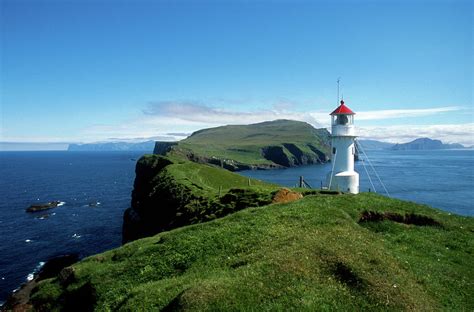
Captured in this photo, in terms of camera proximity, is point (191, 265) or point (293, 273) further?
point (191, 265)

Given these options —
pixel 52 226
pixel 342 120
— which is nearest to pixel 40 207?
pixel 52 226

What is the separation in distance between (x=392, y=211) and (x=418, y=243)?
469 centimetres

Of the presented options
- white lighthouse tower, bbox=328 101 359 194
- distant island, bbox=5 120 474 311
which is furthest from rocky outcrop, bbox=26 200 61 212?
white lighthouse tower, bbox=328 101 359 194

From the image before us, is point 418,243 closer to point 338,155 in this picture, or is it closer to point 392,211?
point 392,211

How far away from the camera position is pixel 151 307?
17.3 meters

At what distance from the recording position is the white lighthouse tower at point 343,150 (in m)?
40.2

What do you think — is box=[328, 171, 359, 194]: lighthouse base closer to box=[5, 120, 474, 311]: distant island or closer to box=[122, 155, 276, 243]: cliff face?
box=[122, 155, 276, 243]: cliff face

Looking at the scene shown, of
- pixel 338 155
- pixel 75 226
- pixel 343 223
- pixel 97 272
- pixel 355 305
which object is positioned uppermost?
pixel 338 155

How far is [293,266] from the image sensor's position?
17562 mm

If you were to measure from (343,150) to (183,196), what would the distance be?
2513 cm

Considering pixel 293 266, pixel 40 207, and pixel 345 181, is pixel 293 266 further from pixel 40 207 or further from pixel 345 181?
pixel 40 207

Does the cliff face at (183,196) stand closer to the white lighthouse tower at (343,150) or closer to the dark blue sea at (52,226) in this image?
the white lighthouse tower at (343,150)

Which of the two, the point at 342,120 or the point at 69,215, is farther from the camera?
the point at 69,215

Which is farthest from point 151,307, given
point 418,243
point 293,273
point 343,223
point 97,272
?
point 418,243
